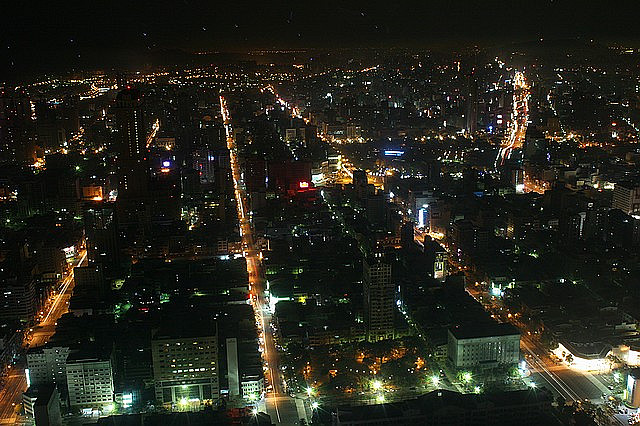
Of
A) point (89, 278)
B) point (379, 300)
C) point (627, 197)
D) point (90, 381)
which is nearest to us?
point (90, 381)

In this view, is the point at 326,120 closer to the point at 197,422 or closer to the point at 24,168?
the point at 24,168

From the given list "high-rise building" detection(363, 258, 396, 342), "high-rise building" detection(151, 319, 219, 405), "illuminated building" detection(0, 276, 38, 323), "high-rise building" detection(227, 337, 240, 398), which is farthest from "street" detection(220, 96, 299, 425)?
"illuminated building" detection(0, 276, 38, 323)

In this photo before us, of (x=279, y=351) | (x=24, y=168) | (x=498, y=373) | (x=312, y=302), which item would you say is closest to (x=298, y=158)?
(x=24, y=168)

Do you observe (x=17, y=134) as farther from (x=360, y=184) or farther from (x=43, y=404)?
(x=43, y=404)

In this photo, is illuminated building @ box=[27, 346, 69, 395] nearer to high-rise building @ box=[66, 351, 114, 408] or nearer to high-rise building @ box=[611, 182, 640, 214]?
high-rise building @ box=[66, 351, 114, 408]

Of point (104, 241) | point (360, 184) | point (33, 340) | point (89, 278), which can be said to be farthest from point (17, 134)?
point (33, 340)

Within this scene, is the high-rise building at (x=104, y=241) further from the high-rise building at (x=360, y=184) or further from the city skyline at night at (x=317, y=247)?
the high-rise building at (x=360, y=184)
